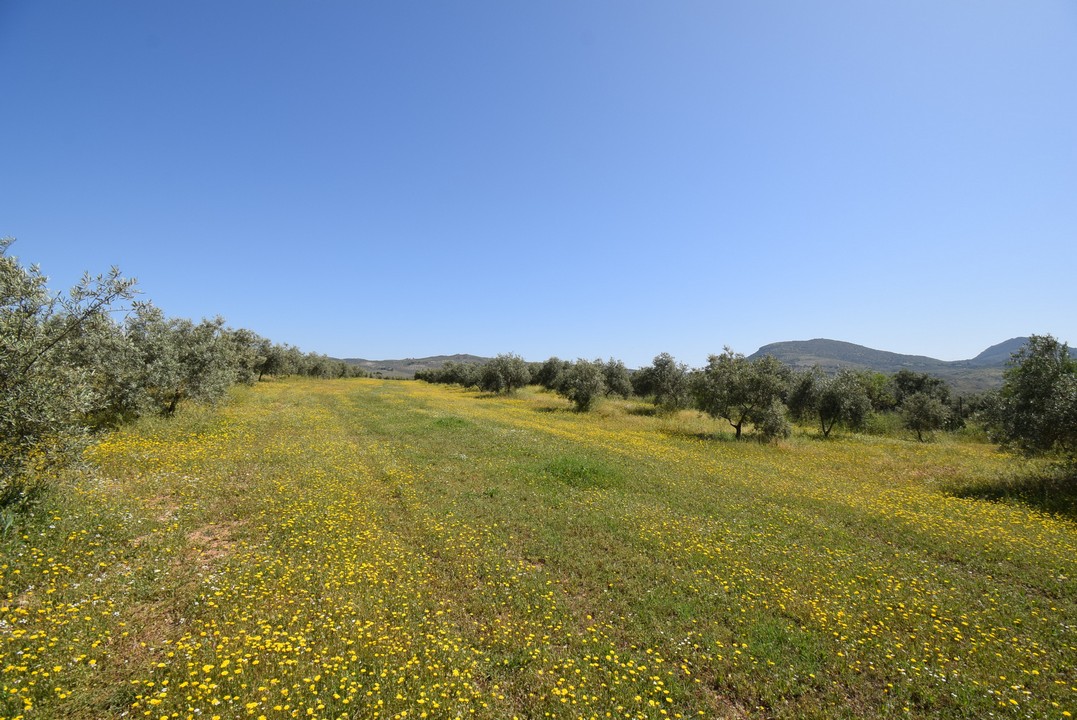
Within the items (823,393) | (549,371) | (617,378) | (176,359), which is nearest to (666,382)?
(617,378)

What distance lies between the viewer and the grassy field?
5.85m

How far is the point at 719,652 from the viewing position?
714 cm

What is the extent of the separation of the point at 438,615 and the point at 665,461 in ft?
53.3

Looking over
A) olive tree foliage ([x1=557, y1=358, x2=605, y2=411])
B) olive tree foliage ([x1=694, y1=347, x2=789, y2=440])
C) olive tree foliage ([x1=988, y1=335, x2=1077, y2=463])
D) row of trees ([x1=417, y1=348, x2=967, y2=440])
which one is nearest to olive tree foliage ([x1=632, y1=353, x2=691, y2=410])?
row of trees ([x1=417, y1=348, x2=967, y2=440])

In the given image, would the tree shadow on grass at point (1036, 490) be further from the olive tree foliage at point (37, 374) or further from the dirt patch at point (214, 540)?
the olive tree foliage at point (37, 374)

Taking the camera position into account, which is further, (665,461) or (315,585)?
(665,461)

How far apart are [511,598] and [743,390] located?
2820 cm

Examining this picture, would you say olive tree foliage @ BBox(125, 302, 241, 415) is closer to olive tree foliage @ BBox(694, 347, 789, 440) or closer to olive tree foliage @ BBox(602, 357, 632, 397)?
olive tree foliage @ BBox(694, 347, 789, 440)

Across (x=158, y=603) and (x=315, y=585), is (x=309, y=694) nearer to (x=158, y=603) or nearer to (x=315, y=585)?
(x=315, y=585)

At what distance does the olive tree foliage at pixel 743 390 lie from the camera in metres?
30.8

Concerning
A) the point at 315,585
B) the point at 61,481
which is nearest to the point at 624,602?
the point at 315,585

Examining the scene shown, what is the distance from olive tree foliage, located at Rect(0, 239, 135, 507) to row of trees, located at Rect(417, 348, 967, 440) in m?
33.8

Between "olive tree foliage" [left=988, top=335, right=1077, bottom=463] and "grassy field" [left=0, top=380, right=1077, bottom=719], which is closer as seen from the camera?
"grassy field" [left=0, top=380, right=1077, bottom=719]

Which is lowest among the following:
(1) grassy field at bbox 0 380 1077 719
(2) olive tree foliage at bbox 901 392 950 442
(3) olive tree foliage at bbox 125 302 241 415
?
(1) grassy field at bbox 0 380 1077 719
